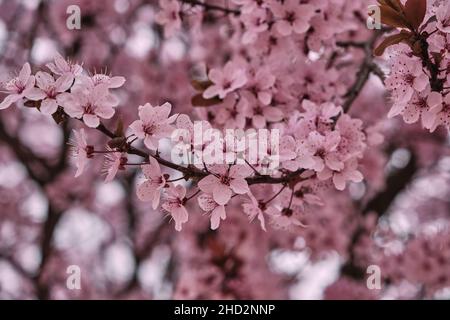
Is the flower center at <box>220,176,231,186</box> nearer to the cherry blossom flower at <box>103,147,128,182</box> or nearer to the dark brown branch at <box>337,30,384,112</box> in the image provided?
the cherry blossom flower at <box>103,147,128,182</box>

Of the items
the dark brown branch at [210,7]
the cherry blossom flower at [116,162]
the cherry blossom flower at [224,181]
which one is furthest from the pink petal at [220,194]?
the dark brown branch at [210,7]

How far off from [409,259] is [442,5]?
2629 mm

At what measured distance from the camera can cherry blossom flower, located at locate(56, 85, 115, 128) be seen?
5.34 ft

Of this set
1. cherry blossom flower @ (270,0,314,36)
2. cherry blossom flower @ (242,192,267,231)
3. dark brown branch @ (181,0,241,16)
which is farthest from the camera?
dark brown branch @ (181,0,241,16)

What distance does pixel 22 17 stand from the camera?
570 cm

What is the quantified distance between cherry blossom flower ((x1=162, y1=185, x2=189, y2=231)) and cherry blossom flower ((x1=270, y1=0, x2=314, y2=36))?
1010 mm

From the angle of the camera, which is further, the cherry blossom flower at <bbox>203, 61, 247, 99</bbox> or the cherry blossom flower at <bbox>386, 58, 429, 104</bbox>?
the cherry blossom flower at <bbox>203, 61, 247, 99</bbox>

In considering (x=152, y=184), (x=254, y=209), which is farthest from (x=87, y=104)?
(x=254, y=209)

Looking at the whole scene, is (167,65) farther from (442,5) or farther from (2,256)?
(442,5)

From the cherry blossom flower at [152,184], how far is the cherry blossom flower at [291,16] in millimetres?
1038

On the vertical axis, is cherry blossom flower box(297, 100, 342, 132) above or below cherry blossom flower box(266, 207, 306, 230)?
above

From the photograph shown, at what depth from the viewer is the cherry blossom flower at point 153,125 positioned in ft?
5.48

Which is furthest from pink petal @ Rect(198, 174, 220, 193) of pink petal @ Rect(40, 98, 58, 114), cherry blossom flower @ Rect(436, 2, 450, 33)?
cherry blossom flower @ Rect(436, 2, 450, 33)
